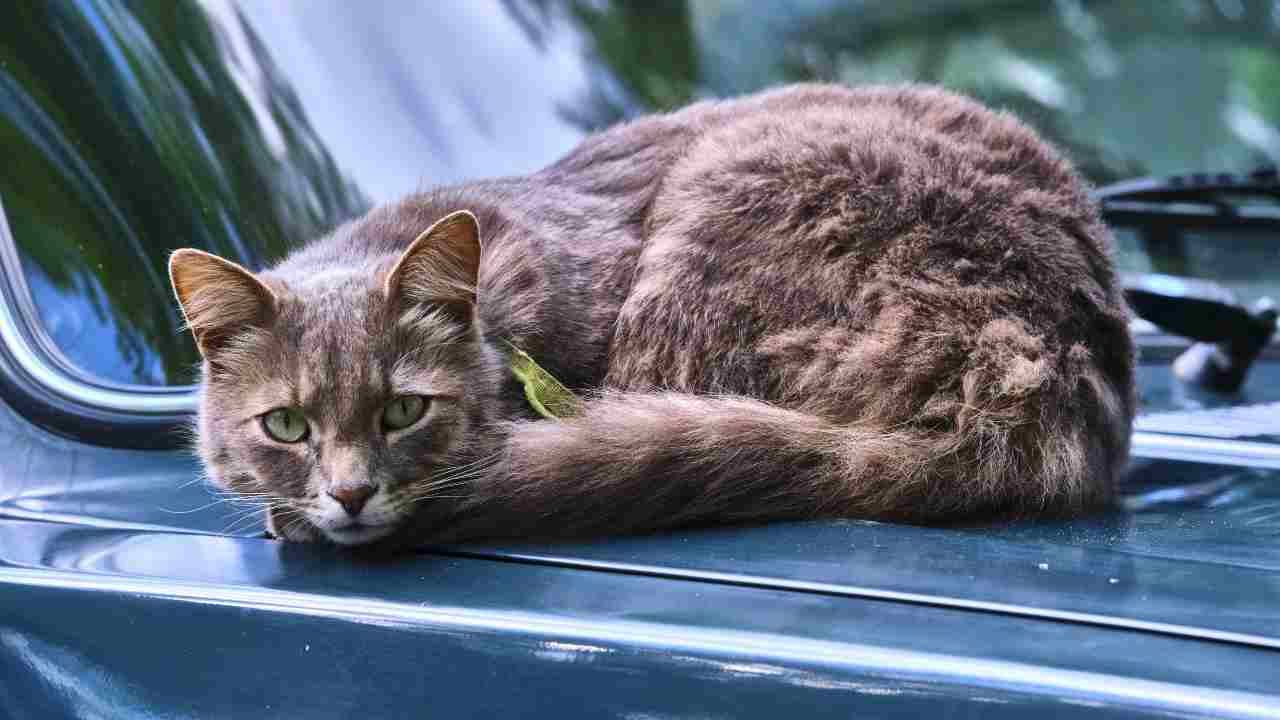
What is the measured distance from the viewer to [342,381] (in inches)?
78.2

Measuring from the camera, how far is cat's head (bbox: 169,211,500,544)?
6.38 feet

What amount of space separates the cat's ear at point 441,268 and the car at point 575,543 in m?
0.42

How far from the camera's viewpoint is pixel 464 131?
2.72 metres

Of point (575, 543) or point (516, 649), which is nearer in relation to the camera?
point (516, 649)

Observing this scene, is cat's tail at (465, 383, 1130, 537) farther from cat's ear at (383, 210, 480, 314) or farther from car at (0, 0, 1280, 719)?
cat's ear at (383, 210, 480, 314)

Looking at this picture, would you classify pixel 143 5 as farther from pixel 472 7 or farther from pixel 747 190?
pixel 747 190

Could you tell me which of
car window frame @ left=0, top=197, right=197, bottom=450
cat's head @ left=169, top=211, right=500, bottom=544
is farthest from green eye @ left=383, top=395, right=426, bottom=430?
car window frame @ left=0, top=197, right=197, bottom=450

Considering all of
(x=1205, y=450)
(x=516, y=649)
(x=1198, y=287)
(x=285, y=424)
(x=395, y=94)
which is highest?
(x=395, y=94)

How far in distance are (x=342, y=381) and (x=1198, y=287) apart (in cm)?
185

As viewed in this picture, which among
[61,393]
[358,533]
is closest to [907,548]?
[358,533]

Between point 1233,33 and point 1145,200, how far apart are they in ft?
1.52

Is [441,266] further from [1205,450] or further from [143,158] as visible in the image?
[1205,450]

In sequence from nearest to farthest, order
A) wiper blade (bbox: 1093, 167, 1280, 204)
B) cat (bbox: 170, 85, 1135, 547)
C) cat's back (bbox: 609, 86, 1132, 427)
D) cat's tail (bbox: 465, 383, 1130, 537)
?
cat's tail (bbox: 465, 383, 1130, 537), cat (bbox: 170, 85, 1135, 547), cat's back (bbox: 609, 86, 1132, 427), wiper blade (bbox: 1093, 167, 1280, 204)

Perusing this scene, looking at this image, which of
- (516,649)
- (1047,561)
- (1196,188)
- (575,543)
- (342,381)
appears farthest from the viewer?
(1196,188)
